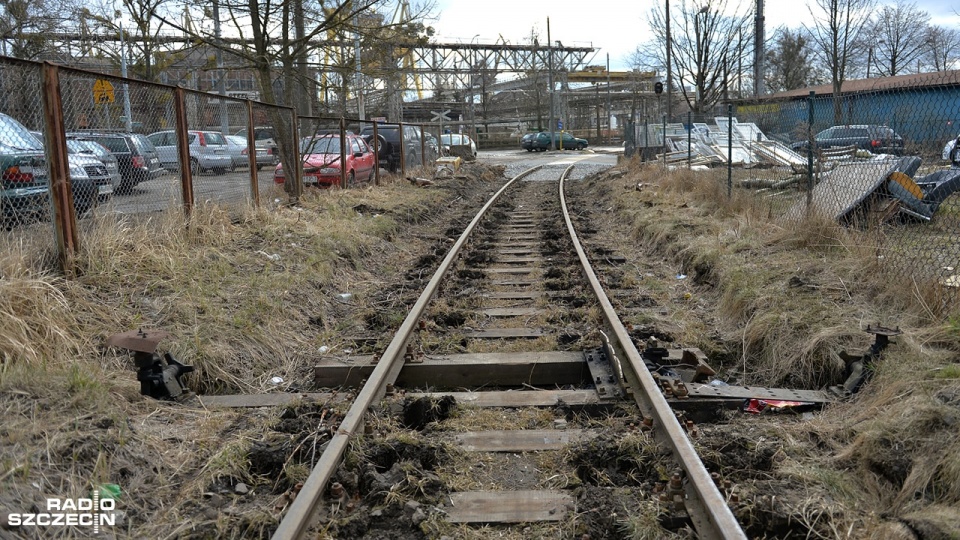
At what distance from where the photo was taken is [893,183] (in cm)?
830

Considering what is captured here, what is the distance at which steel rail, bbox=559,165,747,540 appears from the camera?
3.02 metres

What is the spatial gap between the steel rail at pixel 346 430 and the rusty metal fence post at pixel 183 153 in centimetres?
331

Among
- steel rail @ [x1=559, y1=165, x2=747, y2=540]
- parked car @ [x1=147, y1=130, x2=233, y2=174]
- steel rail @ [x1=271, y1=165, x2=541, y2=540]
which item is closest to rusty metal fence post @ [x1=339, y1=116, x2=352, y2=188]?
parked car @ [x1=147, y1=130, x2=233, y2=174]

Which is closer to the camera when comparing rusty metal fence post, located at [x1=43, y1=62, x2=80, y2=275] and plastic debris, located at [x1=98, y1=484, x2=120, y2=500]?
plastic debris, located at [x1=98, y1=484, x2=120, y2=500]

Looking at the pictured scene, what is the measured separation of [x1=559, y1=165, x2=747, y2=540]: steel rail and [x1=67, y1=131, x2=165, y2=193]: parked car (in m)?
5.26

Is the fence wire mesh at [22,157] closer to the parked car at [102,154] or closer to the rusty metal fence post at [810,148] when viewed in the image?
the parked car at [102,154]

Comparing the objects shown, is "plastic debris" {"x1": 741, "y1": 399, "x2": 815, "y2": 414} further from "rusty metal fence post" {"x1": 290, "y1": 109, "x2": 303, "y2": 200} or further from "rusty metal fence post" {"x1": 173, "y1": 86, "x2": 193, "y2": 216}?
"rusty metal fence post" {"x1": 290, "y1": 109, "x2": 303, "y2": 200}

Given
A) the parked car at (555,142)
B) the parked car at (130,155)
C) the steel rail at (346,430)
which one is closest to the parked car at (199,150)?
the parked car at (130,155)

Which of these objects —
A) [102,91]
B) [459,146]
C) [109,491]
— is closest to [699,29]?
[459,146]

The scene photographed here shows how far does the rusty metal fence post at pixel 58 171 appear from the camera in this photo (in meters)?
5.72

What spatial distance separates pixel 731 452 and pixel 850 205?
5416 millimetres

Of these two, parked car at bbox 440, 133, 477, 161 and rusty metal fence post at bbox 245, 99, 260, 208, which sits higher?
parked car at bbox 440, 133, 477, 161

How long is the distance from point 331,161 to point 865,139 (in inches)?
397

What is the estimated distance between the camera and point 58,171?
5812 millimetres
